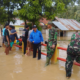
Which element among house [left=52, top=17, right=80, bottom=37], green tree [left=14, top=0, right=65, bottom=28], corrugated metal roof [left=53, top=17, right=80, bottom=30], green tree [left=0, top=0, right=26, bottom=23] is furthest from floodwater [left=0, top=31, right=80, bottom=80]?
corrugated metal roof [left=53, top=17, right=80, bottom=30]

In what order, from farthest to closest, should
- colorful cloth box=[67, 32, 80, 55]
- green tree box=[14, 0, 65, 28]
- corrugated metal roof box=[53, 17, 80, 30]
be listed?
corrugated metal roof box=[53, 17, 80, 30] < green tree box=[14, 0, 65, 28] < colorful cloth box=[67, 32, 80, 55]

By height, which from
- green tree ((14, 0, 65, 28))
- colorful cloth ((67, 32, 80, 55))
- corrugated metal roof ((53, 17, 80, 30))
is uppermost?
green tree ((14, 0, 65, 28))

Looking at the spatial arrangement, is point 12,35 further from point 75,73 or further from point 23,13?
point 23,13

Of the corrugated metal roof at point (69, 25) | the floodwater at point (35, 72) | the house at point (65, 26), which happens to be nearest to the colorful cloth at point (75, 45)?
the floodwater at point (35, 72)

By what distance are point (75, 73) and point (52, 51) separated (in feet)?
3.63

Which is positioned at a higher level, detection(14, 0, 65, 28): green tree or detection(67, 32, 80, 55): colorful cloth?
detection(14, 0, 65, 28): green tree

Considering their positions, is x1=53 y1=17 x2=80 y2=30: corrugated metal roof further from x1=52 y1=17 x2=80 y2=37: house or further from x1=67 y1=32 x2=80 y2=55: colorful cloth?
x1=67 y1=32 x2=80 y2=55: colorful cloth

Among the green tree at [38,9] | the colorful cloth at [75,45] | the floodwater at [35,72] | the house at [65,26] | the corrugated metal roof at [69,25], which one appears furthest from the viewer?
Answer: the corrugated metal roof at [69,25]

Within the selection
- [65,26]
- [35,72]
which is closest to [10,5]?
[35,72]

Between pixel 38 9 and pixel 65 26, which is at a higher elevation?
pixel 38 9

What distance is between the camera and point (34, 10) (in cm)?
1141

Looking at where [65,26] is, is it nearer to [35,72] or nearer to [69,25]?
[69,25]

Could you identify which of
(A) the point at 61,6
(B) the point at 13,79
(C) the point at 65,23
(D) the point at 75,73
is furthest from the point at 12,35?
(C) the point at 65,23

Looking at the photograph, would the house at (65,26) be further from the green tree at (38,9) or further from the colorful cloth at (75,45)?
the colorful cloth at (75,45)
